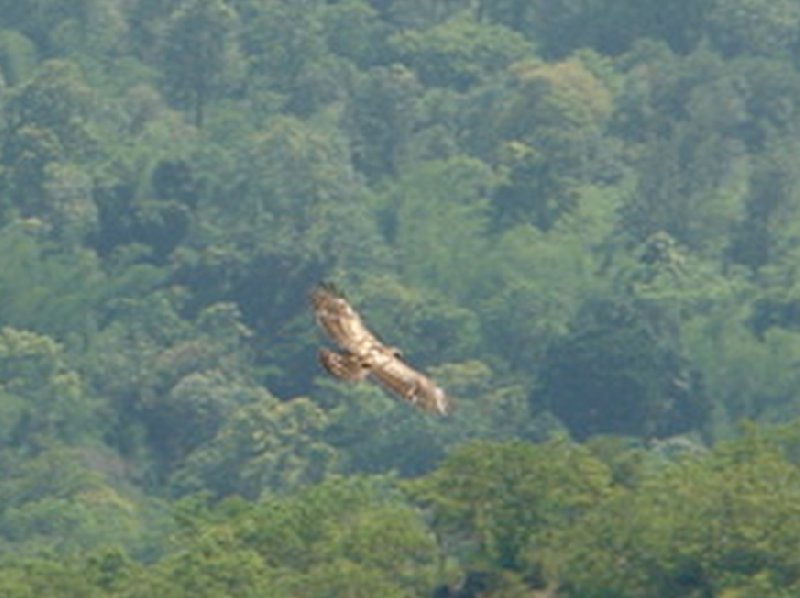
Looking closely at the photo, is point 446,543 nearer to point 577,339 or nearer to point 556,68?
point 577,339

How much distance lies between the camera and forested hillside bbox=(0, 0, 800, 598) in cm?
14200

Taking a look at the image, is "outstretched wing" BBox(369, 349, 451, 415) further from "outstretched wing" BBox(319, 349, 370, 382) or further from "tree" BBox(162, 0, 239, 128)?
"tree" BBox(162, 0, 239, 128)

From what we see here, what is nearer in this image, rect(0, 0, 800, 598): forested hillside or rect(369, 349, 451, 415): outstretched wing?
rect(369, 349, 451, 415): outstretched wing

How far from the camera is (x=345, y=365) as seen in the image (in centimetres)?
4709

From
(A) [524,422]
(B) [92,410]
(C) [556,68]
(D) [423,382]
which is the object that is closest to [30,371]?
(B) [92,410]

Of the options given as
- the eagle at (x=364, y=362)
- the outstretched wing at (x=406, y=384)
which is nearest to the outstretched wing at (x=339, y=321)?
the eagle at (x=364, y=362)

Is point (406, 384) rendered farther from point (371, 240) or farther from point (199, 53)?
point (199, 53)

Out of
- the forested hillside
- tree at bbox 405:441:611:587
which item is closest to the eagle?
tree at bbox 405:441:611:587

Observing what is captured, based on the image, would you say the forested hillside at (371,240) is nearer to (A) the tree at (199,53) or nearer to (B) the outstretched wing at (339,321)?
(A) the tree at (199,53)

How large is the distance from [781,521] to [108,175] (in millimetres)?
73222

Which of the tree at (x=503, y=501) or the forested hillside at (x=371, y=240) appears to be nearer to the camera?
the tree at (x=503, y=501)

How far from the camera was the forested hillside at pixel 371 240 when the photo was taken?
14200 cm

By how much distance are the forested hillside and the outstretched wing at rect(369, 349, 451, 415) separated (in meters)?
57.4

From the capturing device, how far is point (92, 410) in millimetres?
147875
